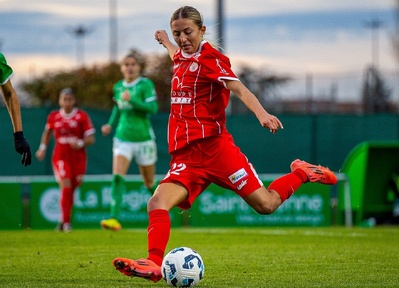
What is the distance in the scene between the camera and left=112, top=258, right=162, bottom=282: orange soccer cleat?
20.9 ft

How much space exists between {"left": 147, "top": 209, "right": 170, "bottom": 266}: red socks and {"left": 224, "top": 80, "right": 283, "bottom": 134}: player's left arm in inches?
40.0

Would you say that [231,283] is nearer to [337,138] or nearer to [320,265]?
[320,265]

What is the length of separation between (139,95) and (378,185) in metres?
5.89

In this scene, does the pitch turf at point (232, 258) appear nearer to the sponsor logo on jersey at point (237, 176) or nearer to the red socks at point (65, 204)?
the sponsor logo on jersey at point (237, 176)

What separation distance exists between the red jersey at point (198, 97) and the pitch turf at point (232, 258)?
1.18 meters

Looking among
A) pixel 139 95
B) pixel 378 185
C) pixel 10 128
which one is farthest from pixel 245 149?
pixel 139 95

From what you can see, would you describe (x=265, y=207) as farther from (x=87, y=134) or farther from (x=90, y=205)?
(x=90, y=205)

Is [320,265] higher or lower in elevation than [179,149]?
lower

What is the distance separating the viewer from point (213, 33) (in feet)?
25.3

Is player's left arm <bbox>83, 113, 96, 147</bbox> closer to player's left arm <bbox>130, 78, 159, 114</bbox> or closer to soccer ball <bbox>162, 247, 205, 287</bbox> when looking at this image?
player's left arm <bbox>130, 78, 159, 114</bbox>

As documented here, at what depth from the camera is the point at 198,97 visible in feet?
23.8

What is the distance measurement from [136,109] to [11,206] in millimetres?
4322

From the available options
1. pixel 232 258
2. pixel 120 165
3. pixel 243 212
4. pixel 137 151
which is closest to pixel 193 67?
pixel 232 258

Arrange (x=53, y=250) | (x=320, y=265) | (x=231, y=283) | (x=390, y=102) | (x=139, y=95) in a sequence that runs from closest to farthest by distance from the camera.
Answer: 1. (x=231, y=283)
2. (x=320, y=265)
3. (x=53, y=250)
4. (x=139, y=95)
5. (x=390, y=102)
